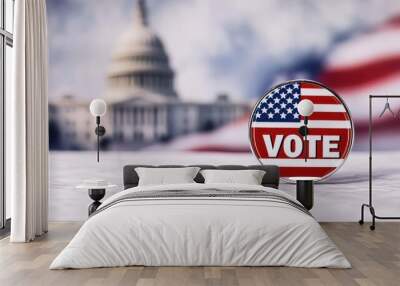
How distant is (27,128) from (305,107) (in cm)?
327

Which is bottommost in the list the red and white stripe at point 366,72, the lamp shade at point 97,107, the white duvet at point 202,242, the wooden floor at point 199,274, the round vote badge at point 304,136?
the wooden floor at point 199,274

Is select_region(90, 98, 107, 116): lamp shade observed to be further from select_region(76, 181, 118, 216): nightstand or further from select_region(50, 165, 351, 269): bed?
select_region(50, 165, 351, 269): bed

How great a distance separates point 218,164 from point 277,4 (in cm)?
220

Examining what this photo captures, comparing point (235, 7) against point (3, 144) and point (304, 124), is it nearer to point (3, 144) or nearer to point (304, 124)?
point (304, 124)

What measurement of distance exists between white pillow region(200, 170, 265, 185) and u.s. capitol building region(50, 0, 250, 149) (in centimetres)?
97

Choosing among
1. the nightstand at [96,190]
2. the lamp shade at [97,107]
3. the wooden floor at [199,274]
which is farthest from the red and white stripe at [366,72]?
the nightstand at [96,190]

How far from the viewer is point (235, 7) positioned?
732 centimetres

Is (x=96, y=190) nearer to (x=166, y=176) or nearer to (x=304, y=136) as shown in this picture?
(x=166, y=176)

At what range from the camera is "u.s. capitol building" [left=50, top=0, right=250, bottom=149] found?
7391mm

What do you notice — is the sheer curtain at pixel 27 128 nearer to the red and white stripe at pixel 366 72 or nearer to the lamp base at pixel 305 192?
the lamp base at pixel 305 192

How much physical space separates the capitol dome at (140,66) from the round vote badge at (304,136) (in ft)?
4.34

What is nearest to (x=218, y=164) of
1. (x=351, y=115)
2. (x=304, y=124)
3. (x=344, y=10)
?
(x=304, y=124)

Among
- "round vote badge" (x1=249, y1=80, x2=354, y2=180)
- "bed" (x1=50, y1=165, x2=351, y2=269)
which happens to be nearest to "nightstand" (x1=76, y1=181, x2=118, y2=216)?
"bed" (x1=50, y1=165, x2=351, y2=269)

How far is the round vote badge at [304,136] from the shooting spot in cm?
723
